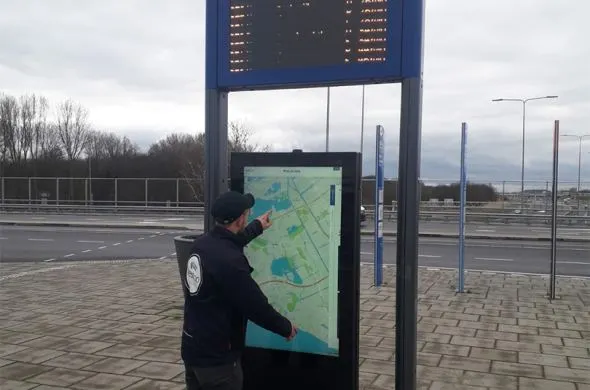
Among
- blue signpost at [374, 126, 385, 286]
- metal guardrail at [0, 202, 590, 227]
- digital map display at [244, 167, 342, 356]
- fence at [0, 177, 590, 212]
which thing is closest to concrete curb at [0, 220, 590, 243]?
fence at [0, 177, 590, 212]

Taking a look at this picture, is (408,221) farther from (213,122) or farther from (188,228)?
(188,228)

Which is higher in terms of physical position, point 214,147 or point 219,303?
point 214,147

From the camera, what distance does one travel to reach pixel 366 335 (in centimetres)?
661

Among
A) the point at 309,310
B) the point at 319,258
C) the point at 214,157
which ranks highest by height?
the point at 214,157

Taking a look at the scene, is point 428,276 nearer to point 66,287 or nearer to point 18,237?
point 66,287

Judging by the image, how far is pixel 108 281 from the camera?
10469 mm

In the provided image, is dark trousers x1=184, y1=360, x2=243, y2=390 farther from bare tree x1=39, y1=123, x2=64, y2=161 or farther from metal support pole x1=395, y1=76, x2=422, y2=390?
bare tree x1=39, y1=123, x2=64, y2=161

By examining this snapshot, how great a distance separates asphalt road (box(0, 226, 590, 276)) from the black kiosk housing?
10.7m

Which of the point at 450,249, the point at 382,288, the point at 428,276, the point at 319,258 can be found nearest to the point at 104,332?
the point at 319,258

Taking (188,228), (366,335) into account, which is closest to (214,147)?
(366,335)

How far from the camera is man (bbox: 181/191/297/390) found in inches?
112

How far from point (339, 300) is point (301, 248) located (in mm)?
406

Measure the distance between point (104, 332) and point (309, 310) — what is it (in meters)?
3.92

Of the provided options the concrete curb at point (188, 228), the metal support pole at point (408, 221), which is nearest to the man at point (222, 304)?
the metal support pole at point (408, 221)
